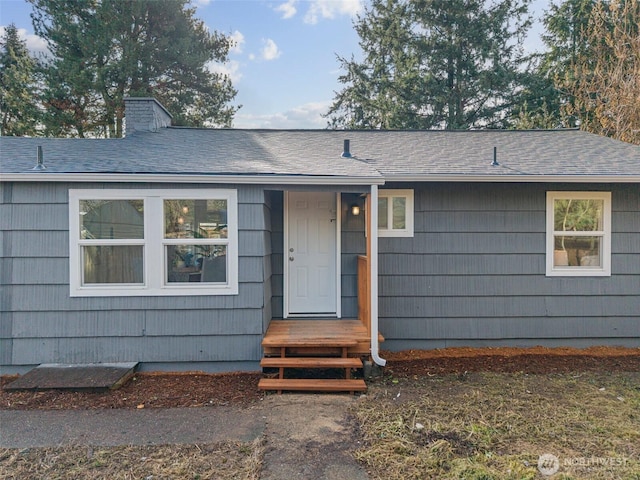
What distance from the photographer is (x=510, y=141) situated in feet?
22.7

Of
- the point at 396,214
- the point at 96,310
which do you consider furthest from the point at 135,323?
the point at 396,214

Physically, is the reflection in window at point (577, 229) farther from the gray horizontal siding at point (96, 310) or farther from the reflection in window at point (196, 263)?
the reflection in window at point (196, 263)

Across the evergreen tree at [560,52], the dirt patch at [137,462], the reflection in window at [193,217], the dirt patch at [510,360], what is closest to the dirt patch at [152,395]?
the dirt patch at [137,462]

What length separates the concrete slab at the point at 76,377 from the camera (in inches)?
159

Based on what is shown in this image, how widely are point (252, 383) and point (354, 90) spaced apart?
16.1m

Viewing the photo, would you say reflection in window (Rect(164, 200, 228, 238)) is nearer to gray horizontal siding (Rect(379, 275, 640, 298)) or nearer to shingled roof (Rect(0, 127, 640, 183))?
shingled roof (Rect(0, 127, 640, 183))

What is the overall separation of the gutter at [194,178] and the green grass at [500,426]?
7.77ft

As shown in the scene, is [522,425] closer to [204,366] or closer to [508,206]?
[508,206]

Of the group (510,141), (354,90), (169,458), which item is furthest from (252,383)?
(354,90)

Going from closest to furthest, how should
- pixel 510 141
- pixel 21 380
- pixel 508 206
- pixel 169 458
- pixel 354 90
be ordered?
pixel 169 458 → pixel 21 380 → pixel 508 206 → pixel 510 141 → pixel 354 90

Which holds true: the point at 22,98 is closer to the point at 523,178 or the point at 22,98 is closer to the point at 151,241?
the point at 151,241

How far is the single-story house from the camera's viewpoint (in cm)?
452

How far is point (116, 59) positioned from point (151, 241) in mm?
11691

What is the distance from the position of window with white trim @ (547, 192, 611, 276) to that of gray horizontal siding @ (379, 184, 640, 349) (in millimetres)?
104
